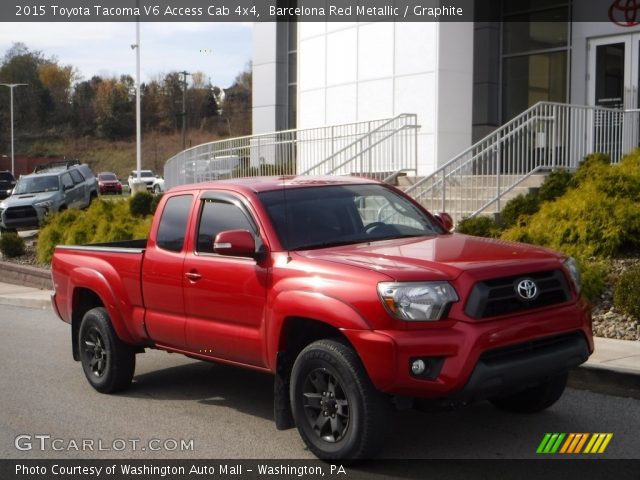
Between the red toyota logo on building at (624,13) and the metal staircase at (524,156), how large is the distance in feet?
8.66

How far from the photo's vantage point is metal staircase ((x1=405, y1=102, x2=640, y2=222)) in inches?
592

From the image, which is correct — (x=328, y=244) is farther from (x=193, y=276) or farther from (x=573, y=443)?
(x=573, y=443)

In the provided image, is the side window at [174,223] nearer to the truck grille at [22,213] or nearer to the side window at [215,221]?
the side window at [215,221]

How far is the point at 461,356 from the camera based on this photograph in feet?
17.2

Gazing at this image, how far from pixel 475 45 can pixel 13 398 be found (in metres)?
15.9

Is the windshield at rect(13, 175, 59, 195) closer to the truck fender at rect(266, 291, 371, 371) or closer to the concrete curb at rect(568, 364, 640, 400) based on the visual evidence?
the concrete curb at rect(568, 364, 640, 400)

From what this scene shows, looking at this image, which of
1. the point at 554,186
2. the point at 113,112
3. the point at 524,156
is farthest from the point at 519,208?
the point at 113,112

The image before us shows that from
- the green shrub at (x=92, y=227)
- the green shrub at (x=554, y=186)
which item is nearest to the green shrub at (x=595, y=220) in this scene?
the green shrub at (x=554, y=186)

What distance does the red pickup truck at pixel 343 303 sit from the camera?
17.6 feet

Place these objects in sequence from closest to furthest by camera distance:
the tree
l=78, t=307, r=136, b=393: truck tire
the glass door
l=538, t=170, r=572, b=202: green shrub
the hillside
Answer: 1. l=78, t=307, r=136, b=393: truck tire
2. l=538, t=170, r=572, b=202: green shrub
3. the glass door
4. the hillside
5. the tree

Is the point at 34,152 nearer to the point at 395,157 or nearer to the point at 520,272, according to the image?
the point at 395,157

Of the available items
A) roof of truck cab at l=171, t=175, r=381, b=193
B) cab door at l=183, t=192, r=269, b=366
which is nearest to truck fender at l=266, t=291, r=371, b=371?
cab door at l=183, t=192, r=269, b=366

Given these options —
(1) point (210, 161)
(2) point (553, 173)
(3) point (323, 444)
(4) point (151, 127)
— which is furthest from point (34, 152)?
(3) point (323, 444)

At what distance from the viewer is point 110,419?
720cm
